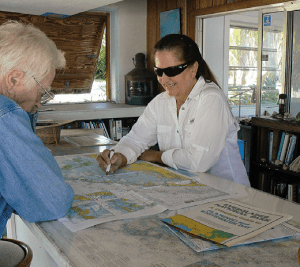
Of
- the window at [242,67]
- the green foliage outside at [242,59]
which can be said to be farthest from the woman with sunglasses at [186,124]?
the window at [242,67]

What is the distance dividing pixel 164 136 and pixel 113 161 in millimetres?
506

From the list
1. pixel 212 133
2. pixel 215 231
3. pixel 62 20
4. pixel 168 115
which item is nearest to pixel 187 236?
pixel 215 231

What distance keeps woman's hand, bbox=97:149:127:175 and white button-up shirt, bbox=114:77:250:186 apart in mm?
76


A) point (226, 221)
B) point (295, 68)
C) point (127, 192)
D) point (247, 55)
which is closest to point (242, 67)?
point (247, 55)

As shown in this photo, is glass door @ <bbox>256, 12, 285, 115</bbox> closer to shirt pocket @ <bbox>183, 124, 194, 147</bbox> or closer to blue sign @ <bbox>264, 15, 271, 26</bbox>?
blue sign @ <bbox>264, 15, 271, 26</bbox>

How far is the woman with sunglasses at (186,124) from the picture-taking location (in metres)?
1.91

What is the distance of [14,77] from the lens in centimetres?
127

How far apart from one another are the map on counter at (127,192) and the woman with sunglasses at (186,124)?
0.36 feet

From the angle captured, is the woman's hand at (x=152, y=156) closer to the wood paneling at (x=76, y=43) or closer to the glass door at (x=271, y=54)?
the glass door at (x=271, y=54)

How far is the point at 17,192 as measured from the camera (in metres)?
1.17

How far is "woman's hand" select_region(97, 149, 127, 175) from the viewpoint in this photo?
188cm

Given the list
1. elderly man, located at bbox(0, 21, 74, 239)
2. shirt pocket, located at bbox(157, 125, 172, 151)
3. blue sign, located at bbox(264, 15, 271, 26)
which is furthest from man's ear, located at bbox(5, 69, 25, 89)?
blue sign, located at bbox(264, 15, 271, 26)

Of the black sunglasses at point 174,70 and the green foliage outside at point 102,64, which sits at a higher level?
the green foliage outside at point 102,64

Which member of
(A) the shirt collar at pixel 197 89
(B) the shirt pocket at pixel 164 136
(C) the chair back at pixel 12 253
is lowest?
(C) the chair back at pixel 12 253
